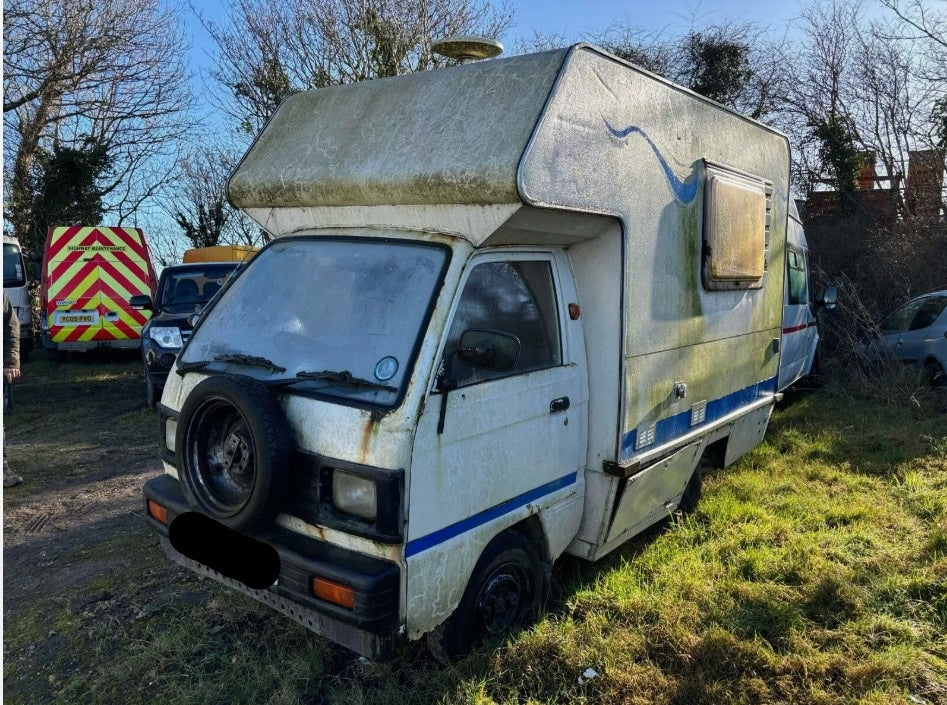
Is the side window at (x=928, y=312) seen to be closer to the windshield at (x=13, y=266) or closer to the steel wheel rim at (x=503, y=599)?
the steel wheel rim at (x=503, y=599)

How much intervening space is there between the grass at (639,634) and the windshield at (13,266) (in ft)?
32.4

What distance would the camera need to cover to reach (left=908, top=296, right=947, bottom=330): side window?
30.0ft

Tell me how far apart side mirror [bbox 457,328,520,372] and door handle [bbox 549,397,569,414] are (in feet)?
1.77

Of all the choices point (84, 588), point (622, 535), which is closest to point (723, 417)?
point (622, 535)

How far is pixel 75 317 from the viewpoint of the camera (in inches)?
488

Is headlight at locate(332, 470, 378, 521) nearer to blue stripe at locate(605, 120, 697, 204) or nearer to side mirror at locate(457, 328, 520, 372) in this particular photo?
side mirror at locate(457, 328, 520, 372)

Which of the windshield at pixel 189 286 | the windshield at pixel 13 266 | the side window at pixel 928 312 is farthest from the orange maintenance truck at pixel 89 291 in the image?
the side window at pixel 928 312

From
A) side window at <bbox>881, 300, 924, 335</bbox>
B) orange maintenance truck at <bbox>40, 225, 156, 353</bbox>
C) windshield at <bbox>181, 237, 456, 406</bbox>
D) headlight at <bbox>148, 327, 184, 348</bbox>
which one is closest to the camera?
windshield at <bbox>181, 237, 456, 406</bbox>

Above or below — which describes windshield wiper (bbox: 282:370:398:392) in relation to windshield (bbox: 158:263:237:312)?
below

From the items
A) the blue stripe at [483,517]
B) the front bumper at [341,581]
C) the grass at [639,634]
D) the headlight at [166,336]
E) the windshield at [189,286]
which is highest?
the windshield at [189,286]

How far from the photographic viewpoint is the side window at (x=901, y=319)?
9.60 meters

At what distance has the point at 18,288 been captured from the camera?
12820 millimetres

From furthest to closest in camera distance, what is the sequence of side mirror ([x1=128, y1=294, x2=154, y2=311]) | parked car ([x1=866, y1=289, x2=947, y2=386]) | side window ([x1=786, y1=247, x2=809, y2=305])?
side mirror ([x1=128, y1=294, x2=154, y2=311]), parked car ([x1=866, y1=289, x2=947, y2=386]), side window ([x1=786, y1=247, x2=809, y2=305])

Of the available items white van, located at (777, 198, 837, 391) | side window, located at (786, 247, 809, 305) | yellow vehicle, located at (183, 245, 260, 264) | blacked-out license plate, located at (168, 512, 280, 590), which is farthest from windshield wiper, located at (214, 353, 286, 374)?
yellow vehicle, located at (183, 245, 260, 264)
